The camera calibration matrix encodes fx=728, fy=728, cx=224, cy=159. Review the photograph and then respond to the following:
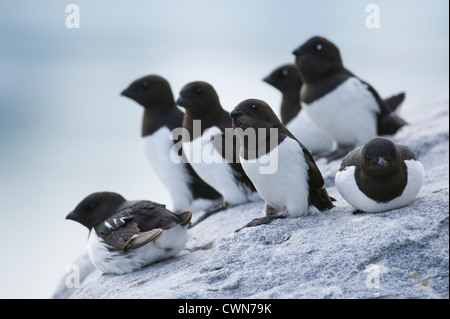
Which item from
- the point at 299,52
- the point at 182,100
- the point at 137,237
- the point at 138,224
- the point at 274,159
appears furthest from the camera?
Answer: the point at 299,52

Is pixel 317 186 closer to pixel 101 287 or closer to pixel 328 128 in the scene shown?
pixel 101 287

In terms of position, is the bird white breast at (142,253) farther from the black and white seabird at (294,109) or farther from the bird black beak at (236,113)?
the black and white seabird at (294,109)

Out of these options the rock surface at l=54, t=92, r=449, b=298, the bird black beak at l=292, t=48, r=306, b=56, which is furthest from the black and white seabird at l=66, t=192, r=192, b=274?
the bird black beak at l=292, t=48, r=306, b=56

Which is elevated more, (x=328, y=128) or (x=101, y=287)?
(x=328, y=128)

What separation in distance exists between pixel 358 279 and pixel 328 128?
13.7ft

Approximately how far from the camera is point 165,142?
7773 millimetres

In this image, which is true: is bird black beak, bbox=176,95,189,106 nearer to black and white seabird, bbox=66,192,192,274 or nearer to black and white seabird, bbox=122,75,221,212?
black and white seabird, bbox=122,75,221,212

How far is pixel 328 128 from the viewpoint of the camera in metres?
8.38

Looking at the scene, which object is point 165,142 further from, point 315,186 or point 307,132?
point 315,186

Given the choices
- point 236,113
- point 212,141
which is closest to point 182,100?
point 212,141

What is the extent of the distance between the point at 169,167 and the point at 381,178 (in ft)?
10.4

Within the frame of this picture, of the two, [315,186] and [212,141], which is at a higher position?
[212,141]

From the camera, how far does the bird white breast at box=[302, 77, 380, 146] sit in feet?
26.5
